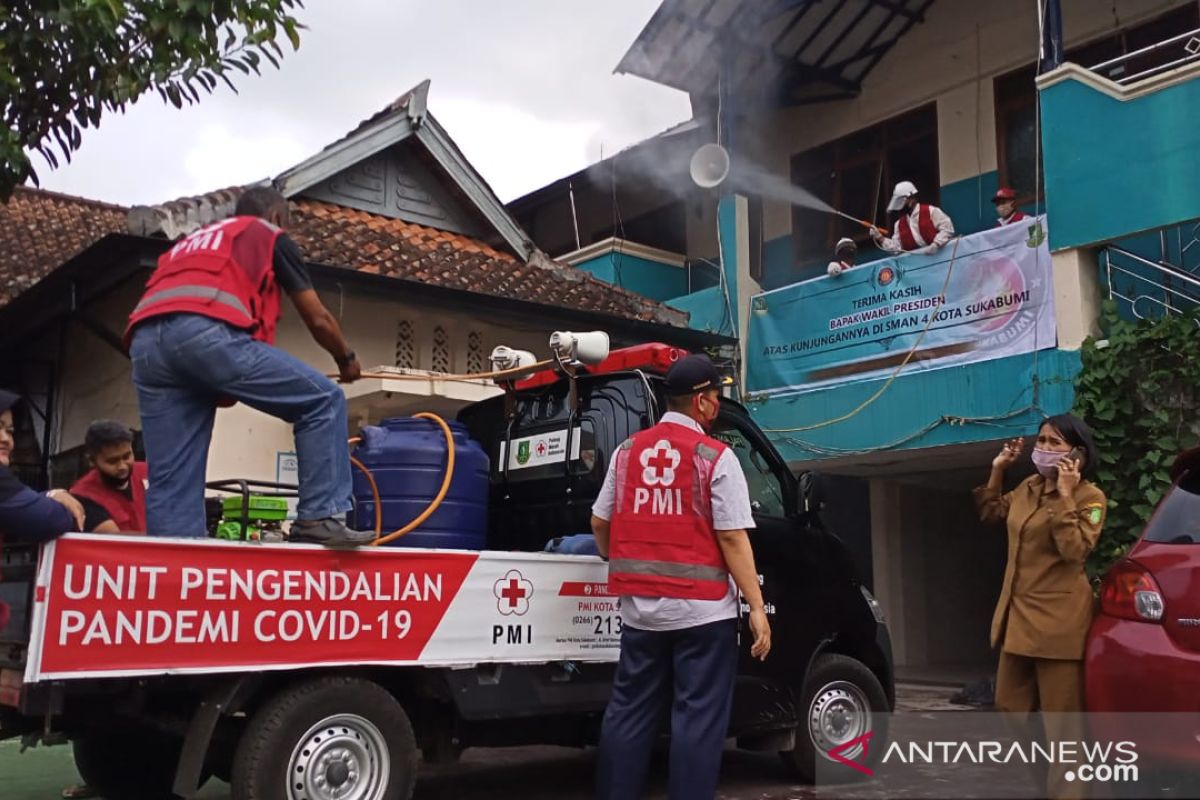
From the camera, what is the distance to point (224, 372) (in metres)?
4.24

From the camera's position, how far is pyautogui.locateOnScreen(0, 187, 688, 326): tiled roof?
979 centimetres

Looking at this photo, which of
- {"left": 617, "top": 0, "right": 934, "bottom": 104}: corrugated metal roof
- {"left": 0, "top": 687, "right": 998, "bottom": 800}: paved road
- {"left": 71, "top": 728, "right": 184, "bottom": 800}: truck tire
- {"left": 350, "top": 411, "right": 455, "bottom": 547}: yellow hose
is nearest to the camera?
{"left": 350, "top": 411, "right": 455, "bottom": 547}: yellow hose

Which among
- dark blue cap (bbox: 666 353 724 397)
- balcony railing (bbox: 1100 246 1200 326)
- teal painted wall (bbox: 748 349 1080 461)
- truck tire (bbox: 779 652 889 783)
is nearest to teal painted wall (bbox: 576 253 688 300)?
teal painted wall (bbox: 748 349 1080 461)

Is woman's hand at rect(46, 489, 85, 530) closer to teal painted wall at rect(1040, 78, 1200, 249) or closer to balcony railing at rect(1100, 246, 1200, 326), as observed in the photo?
teal painted wall at rect(1040, 78, 1200, 249)

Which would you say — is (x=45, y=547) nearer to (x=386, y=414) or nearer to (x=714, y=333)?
(x=386, y=414)

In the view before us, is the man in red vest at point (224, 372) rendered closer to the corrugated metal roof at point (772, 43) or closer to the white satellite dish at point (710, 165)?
the white satellite dish at point (710, 165)

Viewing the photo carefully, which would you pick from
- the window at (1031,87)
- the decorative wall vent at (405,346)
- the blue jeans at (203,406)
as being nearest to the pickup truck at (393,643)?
the blue jeans at (203,406)

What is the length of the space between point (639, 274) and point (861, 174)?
299 centimetres

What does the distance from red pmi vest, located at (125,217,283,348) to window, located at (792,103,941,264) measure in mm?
9793

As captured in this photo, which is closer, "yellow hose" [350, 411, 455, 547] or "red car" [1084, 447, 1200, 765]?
"red car" [1084, 447, 1200, 765]

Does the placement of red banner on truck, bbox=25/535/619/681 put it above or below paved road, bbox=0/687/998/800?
above

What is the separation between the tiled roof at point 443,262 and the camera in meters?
10.2

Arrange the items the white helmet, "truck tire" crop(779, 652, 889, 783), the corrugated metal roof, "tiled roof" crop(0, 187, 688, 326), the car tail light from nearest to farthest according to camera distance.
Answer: the car tail light < "truck tire" crop(779, 652, 889, 783) < "tiled roof" crop(0, 187, 688, 326) < the white helmet < the corrugated metal roof

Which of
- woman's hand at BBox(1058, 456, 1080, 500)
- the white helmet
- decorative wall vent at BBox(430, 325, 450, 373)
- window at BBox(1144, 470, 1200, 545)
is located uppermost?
the white helmet
